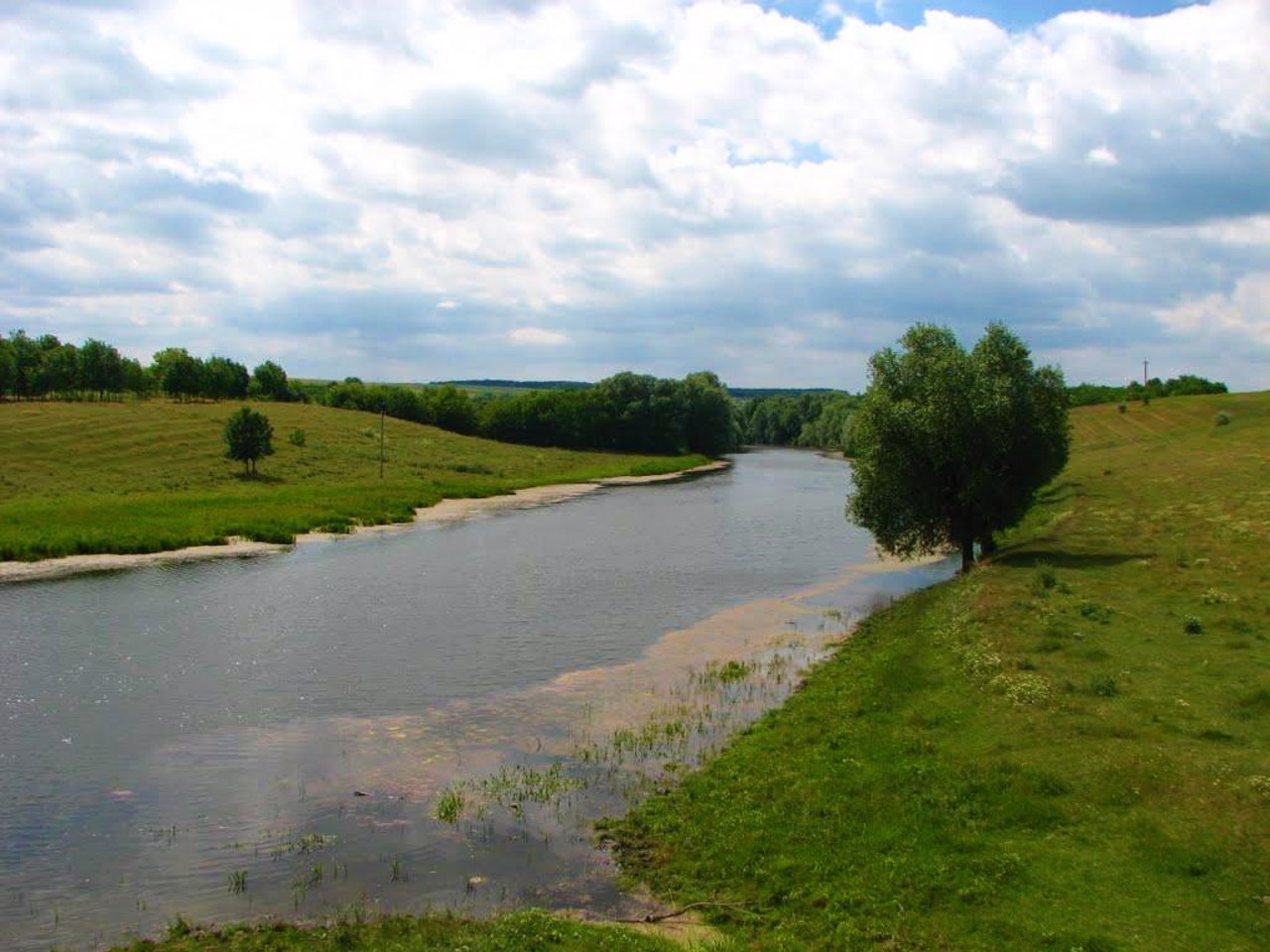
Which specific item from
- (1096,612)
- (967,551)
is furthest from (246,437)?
(1096,612)

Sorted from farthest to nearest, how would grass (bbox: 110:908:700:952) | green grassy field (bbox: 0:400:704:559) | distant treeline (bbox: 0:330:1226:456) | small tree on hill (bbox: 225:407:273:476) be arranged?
distant treeline (bbox: 0:330:1226:456), small tree on hill (bbox: 225:407:273:476), green grassy field (bbox: 0:400:704:559), grass (bbox: 110:908:700:952)

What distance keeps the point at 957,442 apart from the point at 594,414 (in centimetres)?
11444

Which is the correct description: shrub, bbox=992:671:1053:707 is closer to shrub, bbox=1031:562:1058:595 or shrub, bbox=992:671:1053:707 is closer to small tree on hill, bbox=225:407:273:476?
shrub, bbox=1031:562:1058:595

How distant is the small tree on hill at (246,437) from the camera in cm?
7719

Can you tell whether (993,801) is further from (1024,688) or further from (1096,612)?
(1096,612)

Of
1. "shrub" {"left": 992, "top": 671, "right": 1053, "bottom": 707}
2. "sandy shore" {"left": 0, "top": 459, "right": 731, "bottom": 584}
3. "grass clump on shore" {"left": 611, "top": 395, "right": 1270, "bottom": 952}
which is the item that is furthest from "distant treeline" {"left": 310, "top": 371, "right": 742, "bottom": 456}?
"shrub" {"left": 992, "top": 671, "right": 1053, "bottom": 707}

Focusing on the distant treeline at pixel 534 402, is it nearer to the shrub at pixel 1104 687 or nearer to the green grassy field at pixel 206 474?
the green grassy field at pixel 206 474

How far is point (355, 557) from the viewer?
48625 mm

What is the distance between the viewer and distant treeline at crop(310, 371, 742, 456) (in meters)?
149

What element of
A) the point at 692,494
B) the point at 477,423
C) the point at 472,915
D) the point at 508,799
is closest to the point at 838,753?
the point at 508,799

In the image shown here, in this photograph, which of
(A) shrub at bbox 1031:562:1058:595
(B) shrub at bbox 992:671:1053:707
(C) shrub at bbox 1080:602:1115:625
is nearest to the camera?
(B) shrub at bbox 992:671:1053:707

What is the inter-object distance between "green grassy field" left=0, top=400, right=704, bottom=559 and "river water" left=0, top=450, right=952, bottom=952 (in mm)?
8976

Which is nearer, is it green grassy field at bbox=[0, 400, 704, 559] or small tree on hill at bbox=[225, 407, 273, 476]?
green grassy field at bbox=[0, 400, 704, 559]

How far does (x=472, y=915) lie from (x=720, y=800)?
529 cm
